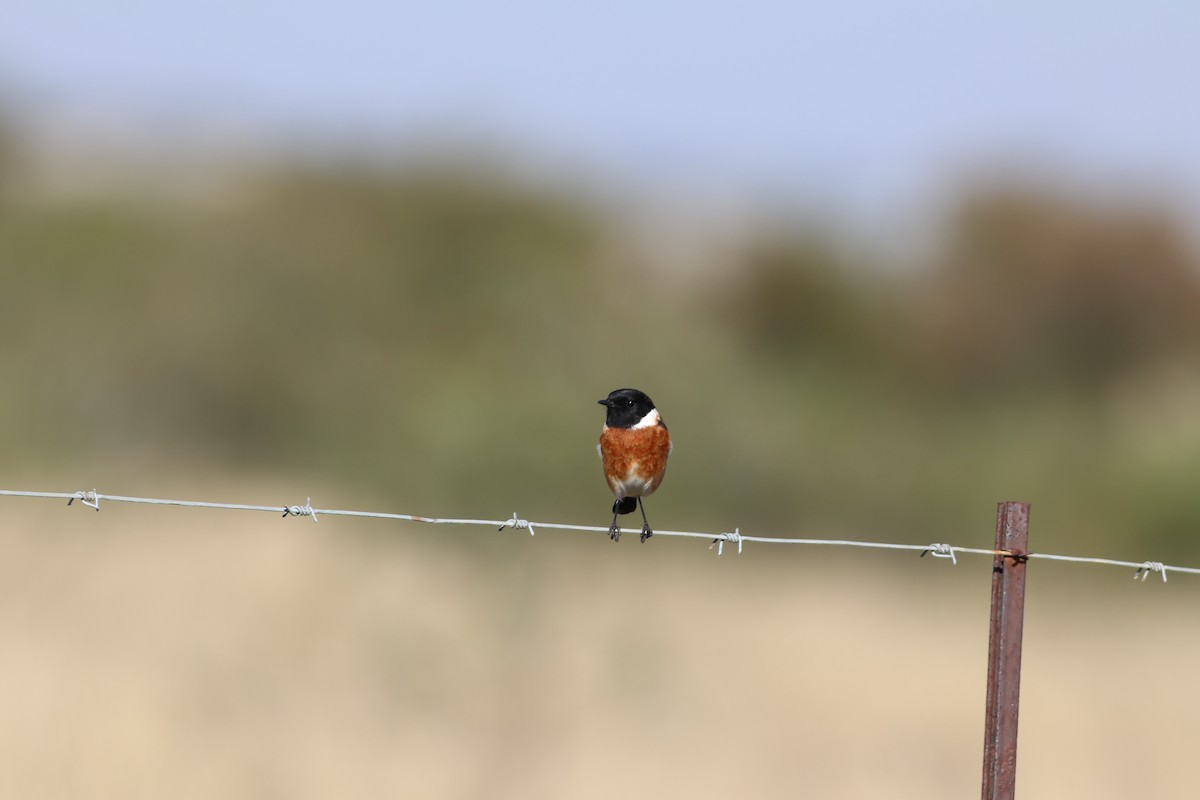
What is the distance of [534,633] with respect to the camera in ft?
32.8

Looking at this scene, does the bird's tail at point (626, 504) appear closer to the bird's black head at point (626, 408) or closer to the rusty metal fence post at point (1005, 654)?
the bird's black head at point (626, 408)

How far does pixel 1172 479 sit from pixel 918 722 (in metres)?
7.64

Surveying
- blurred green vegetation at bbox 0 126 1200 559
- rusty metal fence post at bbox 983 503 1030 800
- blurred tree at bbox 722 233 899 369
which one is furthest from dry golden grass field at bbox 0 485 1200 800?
blurred tree at bbox 722 233 899 369

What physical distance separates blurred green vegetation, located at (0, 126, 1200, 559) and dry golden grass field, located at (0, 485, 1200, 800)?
8.19 feet

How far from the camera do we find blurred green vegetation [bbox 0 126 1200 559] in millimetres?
15336

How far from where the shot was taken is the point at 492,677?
930 cm

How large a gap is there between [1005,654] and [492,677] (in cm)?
591

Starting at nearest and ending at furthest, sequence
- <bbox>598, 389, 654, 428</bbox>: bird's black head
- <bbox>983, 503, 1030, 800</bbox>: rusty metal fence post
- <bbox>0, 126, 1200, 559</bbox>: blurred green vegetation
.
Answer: <bbox>983, 503, 1030, 800</bbox>: rusty metal fence post, <bbox>598, 389, 654, 428</bbox>: bird's black head, <bbox>0, 126, 1200, 559</bbox>: blurred green vegetation

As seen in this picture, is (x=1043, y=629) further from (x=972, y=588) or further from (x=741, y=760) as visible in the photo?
(x=741, y=760)

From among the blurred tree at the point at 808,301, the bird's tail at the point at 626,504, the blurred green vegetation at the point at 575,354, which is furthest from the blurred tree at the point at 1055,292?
the bird's tail at the point at 626,504

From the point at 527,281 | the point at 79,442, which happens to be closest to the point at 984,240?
the point at 527,281

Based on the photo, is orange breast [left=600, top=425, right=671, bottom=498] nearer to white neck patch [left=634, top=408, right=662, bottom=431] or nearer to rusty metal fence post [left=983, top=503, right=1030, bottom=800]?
white neck patch [left=634, top=408, right=662, bottom=431]

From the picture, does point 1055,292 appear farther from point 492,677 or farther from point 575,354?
point 492,677

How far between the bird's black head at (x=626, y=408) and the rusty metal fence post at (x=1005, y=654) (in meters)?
2.99
